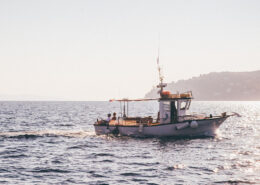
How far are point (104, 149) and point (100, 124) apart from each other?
7.94 m

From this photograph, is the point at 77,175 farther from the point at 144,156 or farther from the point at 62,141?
the point at 62,141

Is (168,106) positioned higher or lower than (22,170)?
higher

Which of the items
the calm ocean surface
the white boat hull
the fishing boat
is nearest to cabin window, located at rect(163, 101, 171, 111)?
the fishing boat

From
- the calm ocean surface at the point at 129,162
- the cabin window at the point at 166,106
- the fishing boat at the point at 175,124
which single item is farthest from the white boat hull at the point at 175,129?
the cabin window at the point at 166,106

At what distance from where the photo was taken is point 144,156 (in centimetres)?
2302

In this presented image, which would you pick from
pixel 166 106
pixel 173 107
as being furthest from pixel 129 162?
pixel 173 107

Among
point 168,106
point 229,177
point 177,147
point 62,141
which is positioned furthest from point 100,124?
point 229,177

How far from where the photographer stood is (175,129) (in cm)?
3073

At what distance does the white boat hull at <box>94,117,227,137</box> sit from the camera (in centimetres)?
3069

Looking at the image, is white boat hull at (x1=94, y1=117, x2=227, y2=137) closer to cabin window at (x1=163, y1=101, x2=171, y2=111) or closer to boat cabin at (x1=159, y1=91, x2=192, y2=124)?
boat cabin at (x1=159, y1=91, x2=192, y2=124)

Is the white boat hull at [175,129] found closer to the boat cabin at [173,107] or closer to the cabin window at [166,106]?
the boat cabin at [173,107]

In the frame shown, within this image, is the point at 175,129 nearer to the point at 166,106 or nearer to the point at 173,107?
the point at 173,107

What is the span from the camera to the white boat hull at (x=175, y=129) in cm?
3069

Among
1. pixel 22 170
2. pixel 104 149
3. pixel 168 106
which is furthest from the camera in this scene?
pixel 168 106
